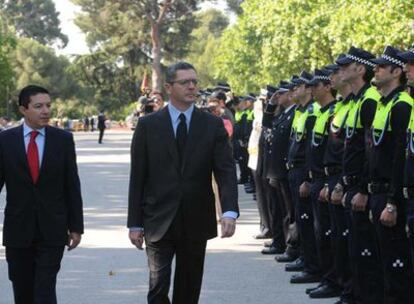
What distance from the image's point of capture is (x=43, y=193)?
7641mm

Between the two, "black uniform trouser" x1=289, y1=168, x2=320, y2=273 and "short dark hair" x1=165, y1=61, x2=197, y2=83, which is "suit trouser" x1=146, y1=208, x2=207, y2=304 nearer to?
"short dark hair" x1=165, y1=61, x2=197, y2=83

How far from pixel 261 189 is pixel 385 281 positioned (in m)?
6.41

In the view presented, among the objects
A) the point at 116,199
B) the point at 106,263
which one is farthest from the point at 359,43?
the point at 106,263

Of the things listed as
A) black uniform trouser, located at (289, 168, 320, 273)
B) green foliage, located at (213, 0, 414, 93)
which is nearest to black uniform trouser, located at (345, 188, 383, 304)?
black uniform trouser, located at (289, 168, 320, 273)

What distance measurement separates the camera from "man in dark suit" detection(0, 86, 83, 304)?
7574mm

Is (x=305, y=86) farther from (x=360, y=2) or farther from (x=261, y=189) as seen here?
(x=360, y=2)

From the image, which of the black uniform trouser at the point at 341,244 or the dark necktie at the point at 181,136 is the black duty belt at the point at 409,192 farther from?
the black uniform trouser at the point at 341,244

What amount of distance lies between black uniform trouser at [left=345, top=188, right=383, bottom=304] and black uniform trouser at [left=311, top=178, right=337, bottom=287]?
1194 mm

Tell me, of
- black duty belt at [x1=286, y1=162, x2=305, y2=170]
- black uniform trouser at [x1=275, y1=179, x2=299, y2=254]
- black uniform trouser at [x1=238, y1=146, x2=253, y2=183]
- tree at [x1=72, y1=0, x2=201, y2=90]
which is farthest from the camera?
tree at [x1=72, y1=0, x2=201, y2=90]

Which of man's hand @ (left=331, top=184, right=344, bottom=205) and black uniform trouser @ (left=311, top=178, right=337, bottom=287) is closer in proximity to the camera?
man's hand @ (left=331, top=184, right=344, bottom=205)

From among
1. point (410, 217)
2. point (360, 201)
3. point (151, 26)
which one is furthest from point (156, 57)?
point (410, 217)

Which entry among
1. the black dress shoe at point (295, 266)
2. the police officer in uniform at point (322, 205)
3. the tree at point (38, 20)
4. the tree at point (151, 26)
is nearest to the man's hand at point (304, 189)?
the police officer in uniform at point (322, 205)

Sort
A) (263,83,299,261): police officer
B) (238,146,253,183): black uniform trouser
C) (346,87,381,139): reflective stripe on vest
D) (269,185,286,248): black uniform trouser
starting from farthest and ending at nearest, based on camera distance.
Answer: (238,146,253,183): black uniform trouser → (269,185,286,248): black uniform trouser → (263,83,299,261): police officer → (346,87,381,139): reflective stripe on vest

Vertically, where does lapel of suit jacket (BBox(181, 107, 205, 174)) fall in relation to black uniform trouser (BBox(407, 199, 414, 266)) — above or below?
above
